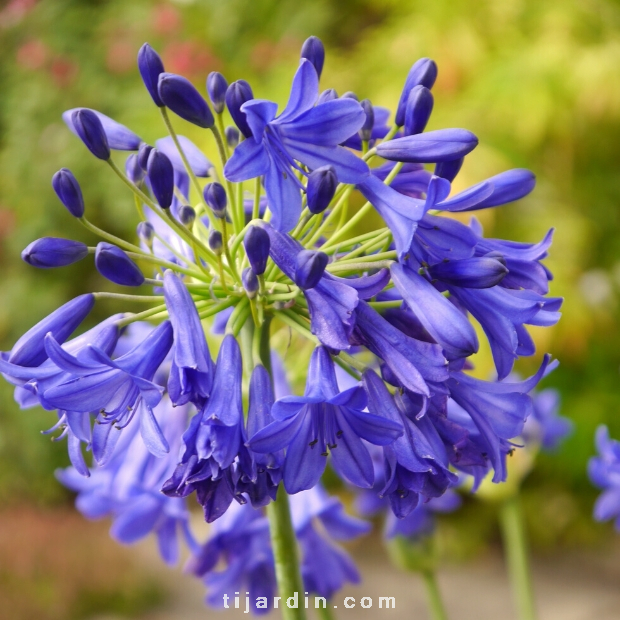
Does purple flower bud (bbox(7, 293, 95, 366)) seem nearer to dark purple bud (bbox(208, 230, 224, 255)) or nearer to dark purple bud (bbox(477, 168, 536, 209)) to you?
dark purple bud (bbox(208, 230, 224, 255))

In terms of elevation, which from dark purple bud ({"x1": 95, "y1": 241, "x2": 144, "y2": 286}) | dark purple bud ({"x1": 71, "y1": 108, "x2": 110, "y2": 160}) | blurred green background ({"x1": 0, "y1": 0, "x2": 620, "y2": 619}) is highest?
blurred green background ({"x1": 0, "y1": 0, "x2": 620, "y2": 619})

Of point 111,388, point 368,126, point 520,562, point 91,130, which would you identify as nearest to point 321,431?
point 111,388

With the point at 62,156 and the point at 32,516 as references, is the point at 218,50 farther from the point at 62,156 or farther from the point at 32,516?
the point at 32,516

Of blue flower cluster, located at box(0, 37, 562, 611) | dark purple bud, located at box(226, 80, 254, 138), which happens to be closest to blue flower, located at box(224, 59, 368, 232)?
blue flower cluster, located at box(0, 37, 562, 611)

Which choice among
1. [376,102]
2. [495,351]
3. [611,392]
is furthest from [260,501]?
[611,392]

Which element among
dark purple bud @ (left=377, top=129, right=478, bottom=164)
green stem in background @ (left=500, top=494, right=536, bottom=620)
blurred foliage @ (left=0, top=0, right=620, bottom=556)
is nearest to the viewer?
dark purple bud @ (left=377, top=129, right=478, bottom=164)

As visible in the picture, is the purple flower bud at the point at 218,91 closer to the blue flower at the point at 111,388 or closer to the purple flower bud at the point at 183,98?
the purple flower bud at the point at 183,98
